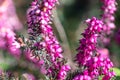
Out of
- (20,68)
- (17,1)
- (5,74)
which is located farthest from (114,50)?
(17,1)

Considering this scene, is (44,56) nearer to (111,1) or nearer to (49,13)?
(49,13)

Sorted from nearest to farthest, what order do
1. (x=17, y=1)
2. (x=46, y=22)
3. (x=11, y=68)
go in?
1. (x=46, y=22)
2. (x=11, y=68)
3. (x=17, y=1)

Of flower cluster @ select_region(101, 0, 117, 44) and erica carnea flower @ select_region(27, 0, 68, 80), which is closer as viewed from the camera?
erica carnea flower @ select_region(27, 0, 68, 80)

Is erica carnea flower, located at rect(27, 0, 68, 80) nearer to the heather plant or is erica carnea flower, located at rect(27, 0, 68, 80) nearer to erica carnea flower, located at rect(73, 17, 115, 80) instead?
the heather plant

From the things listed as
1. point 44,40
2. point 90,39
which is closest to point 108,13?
point 90,39

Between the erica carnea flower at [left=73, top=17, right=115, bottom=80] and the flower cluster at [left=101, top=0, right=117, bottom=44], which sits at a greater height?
the flower cluster at [left=101, top=0, right=117, bottom=44]

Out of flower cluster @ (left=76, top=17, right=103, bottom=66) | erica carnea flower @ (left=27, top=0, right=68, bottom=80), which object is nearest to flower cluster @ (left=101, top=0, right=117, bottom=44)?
flower cluster @ (left=76, top=17, right=103, bottom=66)
